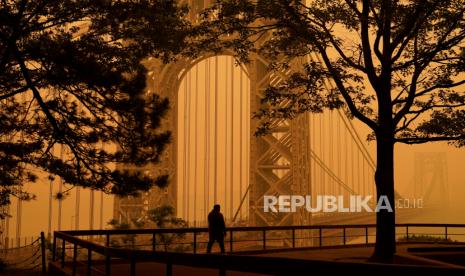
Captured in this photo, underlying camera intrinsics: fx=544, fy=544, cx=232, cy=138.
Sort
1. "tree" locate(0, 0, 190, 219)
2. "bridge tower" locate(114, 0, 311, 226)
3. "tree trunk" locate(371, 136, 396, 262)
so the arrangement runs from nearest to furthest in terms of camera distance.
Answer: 1. "tree" locate(0, 0, 190, 219)
2. "tree trunk" locate(371, 136, 396, 262)
3. "bridge tower" locate(114, 0, 311, 226)

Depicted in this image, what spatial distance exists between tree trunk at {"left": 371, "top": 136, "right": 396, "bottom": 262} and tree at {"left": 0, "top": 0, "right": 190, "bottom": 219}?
15.7ft

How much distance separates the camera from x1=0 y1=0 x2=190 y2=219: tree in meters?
9.94

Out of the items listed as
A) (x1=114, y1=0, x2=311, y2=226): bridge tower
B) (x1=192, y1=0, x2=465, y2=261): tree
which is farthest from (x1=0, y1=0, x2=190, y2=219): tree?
(x1=114, y1=0, x2=311, y2=226): bridge tower

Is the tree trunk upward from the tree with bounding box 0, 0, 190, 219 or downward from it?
downward

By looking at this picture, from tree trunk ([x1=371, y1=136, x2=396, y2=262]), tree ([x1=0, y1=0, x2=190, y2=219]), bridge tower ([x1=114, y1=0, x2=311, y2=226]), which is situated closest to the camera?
tree ([x1=0, y1=0, x2=190, y2=219])

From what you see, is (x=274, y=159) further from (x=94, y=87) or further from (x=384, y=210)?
(x=94, y=87)

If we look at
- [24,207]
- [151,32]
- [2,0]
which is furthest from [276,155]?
[2,0]

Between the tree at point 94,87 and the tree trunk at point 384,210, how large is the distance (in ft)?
15.7

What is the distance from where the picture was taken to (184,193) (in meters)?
33.2

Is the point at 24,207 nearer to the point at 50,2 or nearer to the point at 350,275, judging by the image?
the point at 50,2

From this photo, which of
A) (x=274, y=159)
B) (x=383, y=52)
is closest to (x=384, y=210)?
(x=383, y=52)

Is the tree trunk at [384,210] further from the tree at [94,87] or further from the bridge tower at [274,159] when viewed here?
the bridge tower at [274,159]

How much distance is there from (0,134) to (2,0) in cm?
319

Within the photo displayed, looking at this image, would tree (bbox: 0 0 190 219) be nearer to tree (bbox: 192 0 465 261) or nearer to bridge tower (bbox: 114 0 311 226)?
tree (bbox: 192 0 465 261)
